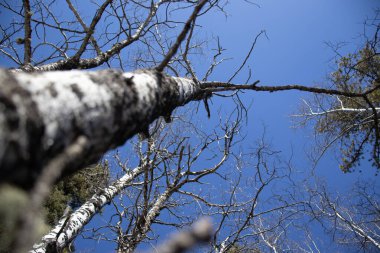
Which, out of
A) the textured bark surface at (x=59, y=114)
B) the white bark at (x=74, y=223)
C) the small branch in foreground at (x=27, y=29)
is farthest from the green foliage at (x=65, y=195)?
the textured bark surface at (x=59, y=114)

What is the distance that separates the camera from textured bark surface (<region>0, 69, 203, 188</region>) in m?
0.68

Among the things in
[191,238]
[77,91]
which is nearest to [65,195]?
[77,91]

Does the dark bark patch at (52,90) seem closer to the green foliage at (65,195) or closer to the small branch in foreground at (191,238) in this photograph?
the small branch in foreground at (191,238)

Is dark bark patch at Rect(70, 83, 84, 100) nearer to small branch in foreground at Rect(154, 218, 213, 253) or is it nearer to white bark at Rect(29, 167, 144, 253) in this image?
small branch in foreground at Rect(154, 218, 213, 253)

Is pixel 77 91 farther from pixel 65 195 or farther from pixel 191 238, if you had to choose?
pixel 65 195

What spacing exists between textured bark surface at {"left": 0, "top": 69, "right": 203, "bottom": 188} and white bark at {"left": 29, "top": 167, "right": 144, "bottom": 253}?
1698 mm

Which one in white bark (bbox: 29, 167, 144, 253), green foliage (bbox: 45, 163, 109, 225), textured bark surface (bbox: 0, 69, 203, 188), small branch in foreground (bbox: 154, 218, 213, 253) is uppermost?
green foliage (bbox: 45, 163, 109, 225)

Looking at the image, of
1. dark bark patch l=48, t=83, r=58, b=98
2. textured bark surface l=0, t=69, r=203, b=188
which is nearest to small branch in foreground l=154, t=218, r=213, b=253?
textured bark surface l=0, t=69, r=203, b=188

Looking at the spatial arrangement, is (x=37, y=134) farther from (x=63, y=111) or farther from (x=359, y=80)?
(x=359, y=80)

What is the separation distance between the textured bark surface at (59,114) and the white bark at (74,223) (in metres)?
1.70

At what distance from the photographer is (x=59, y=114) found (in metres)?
0.82

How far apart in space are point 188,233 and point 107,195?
15.5ft

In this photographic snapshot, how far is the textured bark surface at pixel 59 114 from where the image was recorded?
0.68 m

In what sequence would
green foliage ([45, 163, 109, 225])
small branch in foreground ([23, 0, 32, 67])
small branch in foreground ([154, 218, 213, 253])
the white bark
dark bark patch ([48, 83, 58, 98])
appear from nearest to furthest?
small branch in foreground ([154, 218, 213, 253]) < dark bark patch ([48, 83, 58, 98]) < small branch in foreground ([23, 0, 32, 67]) < the white bark < green foliage ([45, 163, 109, 225])
